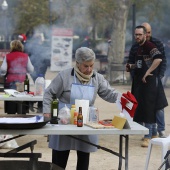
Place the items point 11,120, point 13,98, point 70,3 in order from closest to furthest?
point 11,120
point 13,98
point 70,3

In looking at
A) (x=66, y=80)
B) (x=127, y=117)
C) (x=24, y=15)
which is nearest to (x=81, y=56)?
(x=66, y=80)

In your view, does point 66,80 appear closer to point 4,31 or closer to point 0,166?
point 0,166

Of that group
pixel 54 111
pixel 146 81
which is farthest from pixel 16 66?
pixel 54 111

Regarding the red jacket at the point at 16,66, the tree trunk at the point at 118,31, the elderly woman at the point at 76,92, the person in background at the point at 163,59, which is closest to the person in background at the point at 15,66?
the red jacket at the point at 16,66

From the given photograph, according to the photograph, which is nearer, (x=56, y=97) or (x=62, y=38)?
(x=56, y=97)

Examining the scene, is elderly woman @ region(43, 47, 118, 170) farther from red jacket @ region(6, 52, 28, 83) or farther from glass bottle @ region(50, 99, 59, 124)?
red jacket @ region(6, 52, 28, 83)

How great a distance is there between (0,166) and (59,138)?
3.00 ft

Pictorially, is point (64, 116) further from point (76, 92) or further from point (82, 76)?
point (82, 76)

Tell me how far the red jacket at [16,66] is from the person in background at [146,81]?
282 centimetres

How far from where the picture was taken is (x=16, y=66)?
12195mm

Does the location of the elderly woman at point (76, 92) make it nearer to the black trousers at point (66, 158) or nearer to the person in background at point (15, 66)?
the black trousers at point (66, 158)

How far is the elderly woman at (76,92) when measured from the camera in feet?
21.0

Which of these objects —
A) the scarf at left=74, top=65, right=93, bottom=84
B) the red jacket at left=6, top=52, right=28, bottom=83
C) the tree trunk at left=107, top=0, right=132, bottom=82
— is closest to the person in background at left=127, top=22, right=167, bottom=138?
the red jacket at left=6, top=52, right=28, bottom=83

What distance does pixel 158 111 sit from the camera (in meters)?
10.2
